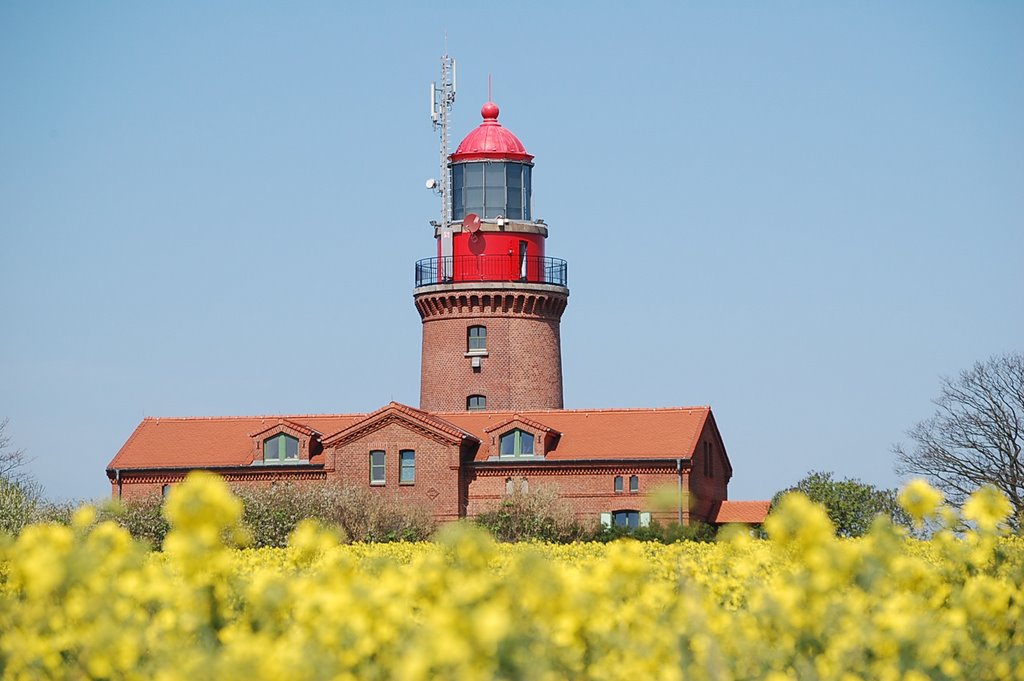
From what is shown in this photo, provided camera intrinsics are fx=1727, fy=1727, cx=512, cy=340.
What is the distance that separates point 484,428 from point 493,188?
862 centimetres

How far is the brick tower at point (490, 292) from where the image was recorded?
2395 inches

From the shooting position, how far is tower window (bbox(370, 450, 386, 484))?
57.5m

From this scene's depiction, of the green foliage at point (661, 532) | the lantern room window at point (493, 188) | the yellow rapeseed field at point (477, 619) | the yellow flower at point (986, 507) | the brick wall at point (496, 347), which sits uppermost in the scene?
the lantern room window at point (493, 188)

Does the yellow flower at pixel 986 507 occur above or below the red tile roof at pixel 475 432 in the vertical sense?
below

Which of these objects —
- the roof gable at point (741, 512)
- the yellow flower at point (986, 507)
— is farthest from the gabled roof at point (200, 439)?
the yellow flower at point (986, 507)

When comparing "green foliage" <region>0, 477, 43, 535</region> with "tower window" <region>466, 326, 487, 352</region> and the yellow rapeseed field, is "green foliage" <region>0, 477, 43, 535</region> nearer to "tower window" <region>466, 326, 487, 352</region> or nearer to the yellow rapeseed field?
"tower window" <region>466, 326, 487, 352</region>

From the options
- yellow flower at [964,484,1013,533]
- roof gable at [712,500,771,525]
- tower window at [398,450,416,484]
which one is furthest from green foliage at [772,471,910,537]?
yellow flower at [964,484,1013,533]

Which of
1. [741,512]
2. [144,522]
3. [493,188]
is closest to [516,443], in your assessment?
[741,512]

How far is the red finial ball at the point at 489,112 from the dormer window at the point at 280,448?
1377 centimetres

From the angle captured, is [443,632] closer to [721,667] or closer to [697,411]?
[721,667]

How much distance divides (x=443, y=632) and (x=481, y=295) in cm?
5129

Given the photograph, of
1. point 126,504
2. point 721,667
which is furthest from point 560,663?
point 126,504

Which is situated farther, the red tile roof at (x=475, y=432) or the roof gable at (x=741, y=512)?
the roof gable at (x=741, y=512)

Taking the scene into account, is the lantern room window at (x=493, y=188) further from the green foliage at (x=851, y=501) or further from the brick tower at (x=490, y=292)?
the green foliage at (x=851, y=501)
